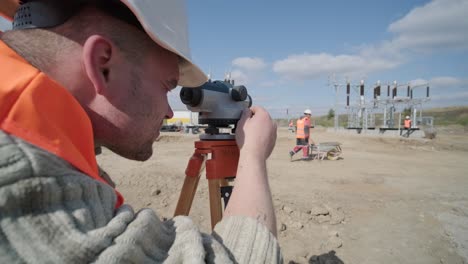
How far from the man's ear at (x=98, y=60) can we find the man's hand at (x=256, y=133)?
0.63 metres

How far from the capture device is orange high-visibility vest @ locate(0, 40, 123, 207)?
50 centimetres

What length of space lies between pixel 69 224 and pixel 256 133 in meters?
0.95

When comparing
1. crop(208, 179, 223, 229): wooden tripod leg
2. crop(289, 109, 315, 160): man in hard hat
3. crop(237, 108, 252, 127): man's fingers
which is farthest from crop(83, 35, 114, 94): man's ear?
crop(289, 109, 315, 160): man in hard hat

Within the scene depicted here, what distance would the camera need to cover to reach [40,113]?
0.53 m

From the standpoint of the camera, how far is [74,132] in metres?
0.62

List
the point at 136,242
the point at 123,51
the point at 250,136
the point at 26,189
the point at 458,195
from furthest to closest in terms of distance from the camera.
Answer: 1. the point at 458,195
2. the point at 250,136
3. the point at 123,51
4. the point at 136,242
5. the point at 26,189

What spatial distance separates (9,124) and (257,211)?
2.24ft

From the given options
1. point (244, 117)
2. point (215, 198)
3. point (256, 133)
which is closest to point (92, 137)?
point (256, 133)

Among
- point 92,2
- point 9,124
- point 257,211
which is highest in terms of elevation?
point 92,2

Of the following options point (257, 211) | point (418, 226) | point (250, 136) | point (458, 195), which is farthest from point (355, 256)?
point (458, 195)

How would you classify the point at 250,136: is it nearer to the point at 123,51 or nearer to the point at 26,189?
the point at 123,51

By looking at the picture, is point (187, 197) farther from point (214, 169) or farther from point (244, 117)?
point (244, 117)

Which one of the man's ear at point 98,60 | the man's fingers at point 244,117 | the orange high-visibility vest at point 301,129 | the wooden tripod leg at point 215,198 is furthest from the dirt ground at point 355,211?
the orange high-visibility vest at point 301,129

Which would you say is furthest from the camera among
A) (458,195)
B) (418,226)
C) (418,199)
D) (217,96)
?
(458,195)
